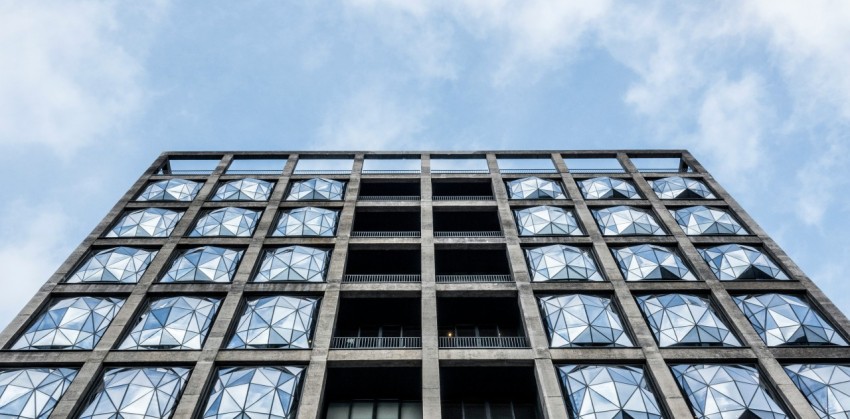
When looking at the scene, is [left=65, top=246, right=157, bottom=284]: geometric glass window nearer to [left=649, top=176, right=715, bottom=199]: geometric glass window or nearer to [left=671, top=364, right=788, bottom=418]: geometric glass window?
[left=671, top=364, right=788, bottom=418]: geometric glass window

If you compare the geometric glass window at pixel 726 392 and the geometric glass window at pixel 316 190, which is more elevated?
→ the geometric glass window at pixel 316 190

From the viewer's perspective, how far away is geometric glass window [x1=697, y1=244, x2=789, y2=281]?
97.7 feet

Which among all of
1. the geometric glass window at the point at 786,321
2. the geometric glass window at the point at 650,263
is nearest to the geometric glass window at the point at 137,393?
the geometric glass window at the point at 650,263

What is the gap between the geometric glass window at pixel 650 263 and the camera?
2964 cm

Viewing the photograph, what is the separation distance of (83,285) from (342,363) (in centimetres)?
1503

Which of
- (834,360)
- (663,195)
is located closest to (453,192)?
(663,195)

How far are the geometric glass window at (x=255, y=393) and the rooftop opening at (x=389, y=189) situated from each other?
18.2 meters

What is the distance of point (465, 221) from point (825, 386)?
69.1 ft

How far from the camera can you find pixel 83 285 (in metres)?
28.8

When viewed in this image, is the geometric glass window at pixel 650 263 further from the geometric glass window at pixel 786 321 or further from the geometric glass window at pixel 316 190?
the geometric glass window at pixel 316 190

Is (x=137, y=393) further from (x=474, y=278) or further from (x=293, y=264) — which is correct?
(x=474, y=278)

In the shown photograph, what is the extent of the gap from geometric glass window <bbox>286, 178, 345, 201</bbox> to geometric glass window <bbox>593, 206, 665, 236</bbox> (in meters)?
17.1

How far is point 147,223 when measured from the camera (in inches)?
1342

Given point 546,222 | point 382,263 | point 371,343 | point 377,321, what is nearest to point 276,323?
point 371,343
